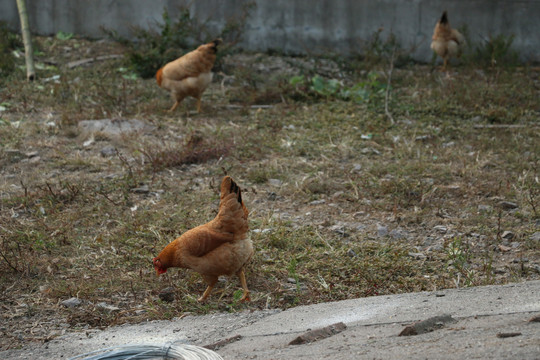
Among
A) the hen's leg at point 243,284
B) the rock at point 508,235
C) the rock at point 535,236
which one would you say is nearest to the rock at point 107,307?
the hen's leg at point 243,284

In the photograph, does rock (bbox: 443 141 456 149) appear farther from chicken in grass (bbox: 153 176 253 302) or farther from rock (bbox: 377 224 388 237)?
chicken in grass (bbox: 153 176 253 302)

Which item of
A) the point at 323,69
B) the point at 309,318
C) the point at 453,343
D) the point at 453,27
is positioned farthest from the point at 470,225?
the point at 453,27

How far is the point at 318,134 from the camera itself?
7.23 m

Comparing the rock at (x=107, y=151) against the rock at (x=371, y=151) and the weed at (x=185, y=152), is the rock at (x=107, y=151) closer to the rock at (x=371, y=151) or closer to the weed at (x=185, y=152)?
the weed at (x=185, y=152)

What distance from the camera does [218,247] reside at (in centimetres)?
389

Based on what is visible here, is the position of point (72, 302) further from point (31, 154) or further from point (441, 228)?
point (31, 154)

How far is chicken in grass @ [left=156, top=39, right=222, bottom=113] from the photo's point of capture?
7648 millimetres

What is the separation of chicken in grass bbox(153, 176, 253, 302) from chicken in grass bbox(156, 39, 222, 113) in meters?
4.04

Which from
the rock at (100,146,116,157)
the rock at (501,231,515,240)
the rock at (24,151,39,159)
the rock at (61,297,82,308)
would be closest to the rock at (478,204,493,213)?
the rock at (501,231,515,240)

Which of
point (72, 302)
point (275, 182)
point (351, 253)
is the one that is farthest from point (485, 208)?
point (72, 302)

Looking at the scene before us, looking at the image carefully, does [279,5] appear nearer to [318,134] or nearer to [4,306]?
[318,134]

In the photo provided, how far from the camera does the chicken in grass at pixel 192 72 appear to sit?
7.65 metres

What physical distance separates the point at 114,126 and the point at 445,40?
517cm

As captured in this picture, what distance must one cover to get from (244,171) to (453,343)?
3.83m
